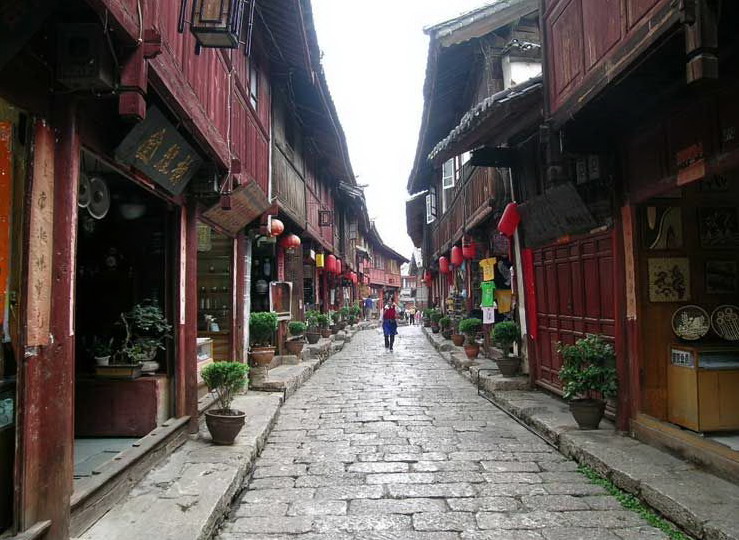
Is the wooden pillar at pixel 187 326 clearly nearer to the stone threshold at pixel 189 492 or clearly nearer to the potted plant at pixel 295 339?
the stone threshold at pixel 189 492

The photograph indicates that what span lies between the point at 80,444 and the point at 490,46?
432 inches

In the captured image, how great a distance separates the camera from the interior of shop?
6.43 meters

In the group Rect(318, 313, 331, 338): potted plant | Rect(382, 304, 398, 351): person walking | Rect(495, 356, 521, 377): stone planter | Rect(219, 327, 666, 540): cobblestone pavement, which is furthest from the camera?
Rect(382, 304, 398, 351): person walking

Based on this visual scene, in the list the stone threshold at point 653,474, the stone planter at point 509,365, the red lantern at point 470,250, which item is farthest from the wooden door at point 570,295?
the red lantern at point 470,250

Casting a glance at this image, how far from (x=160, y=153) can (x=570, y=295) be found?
22.0 ft

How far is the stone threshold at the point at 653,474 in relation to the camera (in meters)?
4.21

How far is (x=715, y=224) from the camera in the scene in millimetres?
6617

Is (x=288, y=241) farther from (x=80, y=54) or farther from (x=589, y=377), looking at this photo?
(x=80, y=54)

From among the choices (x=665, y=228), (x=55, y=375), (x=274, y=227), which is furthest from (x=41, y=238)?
(x=274, y=227)

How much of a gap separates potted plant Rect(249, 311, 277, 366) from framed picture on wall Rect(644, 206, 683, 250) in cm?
730

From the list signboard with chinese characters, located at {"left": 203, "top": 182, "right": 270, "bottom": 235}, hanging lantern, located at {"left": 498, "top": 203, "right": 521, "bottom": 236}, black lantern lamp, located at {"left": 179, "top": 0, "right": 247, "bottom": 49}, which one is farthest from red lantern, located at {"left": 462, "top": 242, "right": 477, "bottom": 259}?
black lantern lamp, located at {"left": 179, "top": 0, "right": 247, "bottom": 49}

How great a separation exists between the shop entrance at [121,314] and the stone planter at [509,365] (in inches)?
266

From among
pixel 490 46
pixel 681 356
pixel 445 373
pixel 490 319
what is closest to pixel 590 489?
pixel 681 356

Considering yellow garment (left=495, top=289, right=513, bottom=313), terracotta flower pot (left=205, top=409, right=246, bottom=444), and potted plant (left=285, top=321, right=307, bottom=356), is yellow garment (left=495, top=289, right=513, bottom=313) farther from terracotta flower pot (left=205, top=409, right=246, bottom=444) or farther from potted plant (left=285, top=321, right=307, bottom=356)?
terracotta flower pot (left=205, top=409, right=246, bottom=444)
